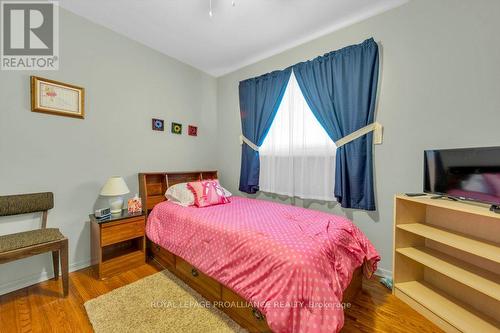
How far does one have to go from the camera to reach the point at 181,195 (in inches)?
98.3

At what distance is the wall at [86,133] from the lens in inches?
75.5

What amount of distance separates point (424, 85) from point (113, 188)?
3.25 meters

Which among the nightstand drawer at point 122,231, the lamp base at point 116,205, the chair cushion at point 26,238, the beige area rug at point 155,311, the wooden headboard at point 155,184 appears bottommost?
the beige area rug at point 155,311

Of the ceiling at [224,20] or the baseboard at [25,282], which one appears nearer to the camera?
the baseboard at [25,282]

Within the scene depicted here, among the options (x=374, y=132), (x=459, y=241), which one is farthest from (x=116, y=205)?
(x=459, y=241)

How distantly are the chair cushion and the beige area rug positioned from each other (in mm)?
643

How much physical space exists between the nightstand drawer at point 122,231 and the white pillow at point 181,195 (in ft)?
1.30

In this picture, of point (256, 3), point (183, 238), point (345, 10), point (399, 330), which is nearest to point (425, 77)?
point (345, 10)

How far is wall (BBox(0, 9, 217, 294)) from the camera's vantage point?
6.30 feet

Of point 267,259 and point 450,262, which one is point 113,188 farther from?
point 450,262

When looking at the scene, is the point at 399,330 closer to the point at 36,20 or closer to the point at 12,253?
the point at 12,253

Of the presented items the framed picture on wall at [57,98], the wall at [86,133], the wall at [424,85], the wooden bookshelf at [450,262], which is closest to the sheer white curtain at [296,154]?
the wall at [424,85]

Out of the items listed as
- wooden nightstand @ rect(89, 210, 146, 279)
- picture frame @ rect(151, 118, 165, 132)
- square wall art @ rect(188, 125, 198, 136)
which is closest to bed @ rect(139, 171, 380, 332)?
wooden nightstand @ rect(89, 210, 146, 279)

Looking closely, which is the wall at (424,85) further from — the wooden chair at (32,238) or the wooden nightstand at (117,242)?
the wooden chair at (32,238)
